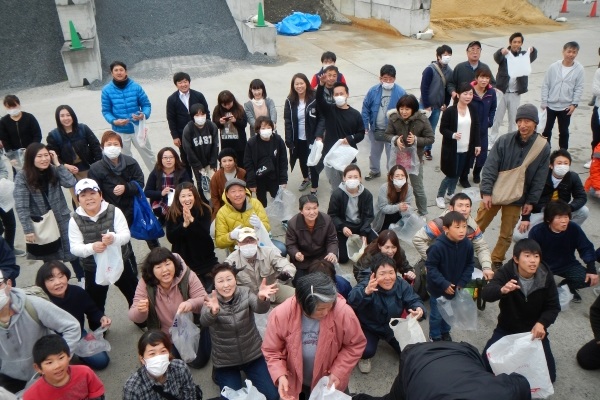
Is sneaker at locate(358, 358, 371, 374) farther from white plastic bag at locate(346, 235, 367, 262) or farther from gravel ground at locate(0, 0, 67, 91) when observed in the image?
gravel ground at locate(0, 0, 67, 91)

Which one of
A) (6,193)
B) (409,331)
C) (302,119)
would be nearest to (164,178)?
(6,193)

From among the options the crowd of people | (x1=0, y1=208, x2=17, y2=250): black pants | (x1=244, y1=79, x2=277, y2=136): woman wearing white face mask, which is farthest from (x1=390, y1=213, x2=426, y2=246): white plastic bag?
(x1=0, y1=208, x2=17, y2=250): black pants

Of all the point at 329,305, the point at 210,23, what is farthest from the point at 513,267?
the point at 210,23

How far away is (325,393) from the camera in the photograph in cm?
307

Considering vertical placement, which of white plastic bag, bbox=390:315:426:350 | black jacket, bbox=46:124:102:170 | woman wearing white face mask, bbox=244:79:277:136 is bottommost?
white plastic bag, bbox=390:315:426:350

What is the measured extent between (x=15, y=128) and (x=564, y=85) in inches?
298

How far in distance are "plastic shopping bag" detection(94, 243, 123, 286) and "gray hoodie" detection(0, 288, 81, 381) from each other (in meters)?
0.61

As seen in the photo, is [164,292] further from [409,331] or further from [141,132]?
[141,132]

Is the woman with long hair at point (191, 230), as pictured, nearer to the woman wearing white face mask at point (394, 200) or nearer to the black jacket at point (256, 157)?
the black jacket at point (256, 157)

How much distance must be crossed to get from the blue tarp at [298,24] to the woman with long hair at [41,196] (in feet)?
43.4

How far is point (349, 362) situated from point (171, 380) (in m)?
1.24

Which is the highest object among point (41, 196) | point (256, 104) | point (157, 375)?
point (256, 104)

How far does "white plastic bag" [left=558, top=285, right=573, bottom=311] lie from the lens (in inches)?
180

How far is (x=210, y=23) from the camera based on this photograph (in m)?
15.5
